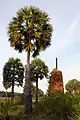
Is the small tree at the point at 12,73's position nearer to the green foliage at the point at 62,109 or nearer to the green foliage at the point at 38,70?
the green foliage at the point at 38,70

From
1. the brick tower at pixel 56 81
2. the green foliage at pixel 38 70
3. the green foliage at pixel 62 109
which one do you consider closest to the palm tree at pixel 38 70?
the green foliage at pixel 38 70

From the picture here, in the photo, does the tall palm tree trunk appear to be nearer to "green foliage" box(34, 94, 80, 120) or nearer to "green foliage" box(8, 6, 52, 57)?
"green foliage" box(8, 6, 52, 57)

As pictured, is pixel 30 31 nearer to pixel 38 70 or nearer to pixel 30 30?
pixel 30 30

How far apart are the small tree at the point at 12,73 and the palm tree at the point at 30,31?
833 inches

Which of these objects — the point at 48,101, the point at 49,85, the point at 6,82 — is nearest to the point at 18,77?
the point at 6,82

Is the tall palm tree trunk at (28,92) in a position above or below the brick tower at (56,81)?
below

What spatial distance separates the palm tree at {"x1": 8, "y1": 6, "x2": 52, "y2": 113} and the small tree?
21.2m

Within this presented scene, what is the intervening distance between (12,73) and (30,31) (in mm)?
22673

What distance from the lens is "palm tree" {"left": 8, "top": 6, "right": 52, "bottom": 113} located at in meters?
35.8

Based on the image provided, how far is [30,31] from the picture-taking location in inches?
1406

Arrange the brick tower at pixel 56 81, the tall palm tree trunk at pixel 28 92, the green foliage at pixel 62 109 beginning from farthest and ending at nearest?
the brick tower at pixel 56 81 < the tall palm tree trunk at pixel 28 92 < the green foliage at pixel 62 109

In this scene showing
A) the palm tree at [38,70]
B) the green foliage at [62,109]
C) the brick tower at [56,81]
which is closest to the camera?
the green foliage at [62,109]

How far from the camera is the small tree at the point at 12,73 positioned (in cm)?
5672

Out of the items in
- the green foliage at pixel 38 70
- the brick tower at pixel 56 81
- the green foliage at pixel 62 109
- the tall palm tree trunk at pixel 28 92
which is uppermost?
the green foliage at pixel 38 70
